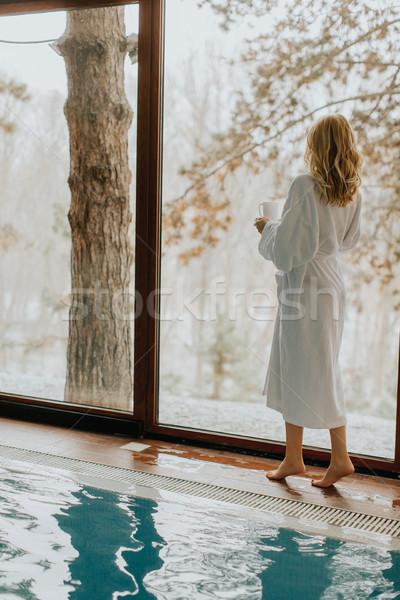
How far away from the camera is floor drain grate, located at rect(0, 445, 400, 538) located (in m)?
2.18

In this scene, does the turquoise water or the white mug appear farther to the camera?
the white mug

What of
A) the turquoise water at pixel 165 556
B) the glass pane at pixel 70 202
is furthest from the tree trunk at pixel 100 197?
the turquoise water at pixel 165 556

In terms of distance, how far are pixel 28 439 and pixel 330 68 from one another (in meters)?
2.38

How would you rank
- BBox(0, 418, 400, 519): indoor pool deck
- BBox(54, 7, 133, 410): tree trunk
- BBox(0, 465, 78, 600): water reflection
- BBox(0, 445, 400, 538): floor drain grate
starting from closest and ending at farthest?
BBox(0, 465, 78, 600): water reflection
BBox(0, 445, 400, 538): floor drain grate
BBox(0, 418, 400, 519): indoor pool deck
BBox(54, 7, 133, 410): tree trunk

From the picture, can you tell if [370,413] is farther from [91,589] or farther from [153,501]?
[91,589]

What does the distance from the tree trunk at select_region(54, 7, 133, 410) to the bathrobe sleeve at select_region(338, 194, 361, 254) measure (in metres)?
1.24

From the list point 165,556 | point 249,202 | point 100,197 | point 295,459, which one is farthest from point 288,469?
point 100,197

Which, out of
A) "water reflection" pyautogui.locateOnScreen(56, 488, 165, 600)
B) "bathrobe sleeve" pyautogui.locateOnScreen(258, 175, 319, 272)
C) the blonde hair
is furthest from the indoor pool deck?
the blonde hair

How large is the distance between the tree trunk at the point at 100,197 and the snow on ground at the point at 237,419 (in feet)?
0.80

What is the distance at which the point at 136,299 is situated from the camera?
10.4 feet

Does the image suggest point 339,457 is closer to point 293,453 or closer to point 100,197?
point 293,453

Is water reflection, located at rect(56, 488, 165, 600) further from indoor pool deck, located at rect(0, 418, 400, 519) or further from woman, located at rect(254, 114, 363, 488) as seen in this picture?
woman, located at rect(254, 114, 363, 488)

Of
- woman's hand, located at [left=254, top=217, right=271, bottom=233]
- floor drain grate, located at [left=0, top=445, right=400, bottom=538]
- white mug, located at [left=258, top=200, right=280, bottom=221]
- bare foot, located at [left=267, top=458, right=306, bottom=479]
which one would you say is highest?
white mug, located at [left=258, top=200, right=280, bottom=221]

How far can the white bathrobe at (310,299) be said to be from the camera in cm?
233
